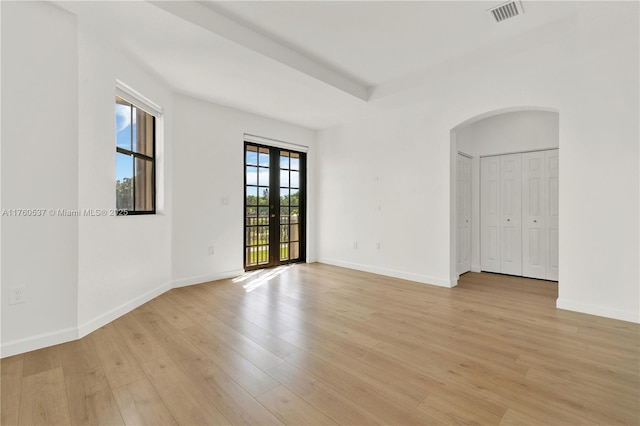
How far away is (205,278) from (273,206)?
1757 mm

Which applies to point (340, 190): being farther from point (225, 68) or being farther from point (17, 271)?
point (17, 271)

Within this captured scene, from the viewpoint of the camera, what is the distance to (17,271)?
226 centimetres

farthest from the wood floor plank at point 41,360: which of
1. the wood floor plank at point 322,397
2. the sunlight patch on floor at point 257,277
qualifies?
the sunlight patch on floor at point 257,277

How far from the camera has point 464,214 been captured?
510 cm

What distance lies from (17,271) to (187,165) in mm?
2299

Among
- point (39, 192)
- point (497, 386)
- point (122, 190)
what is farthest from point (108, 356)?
point (497, 386)

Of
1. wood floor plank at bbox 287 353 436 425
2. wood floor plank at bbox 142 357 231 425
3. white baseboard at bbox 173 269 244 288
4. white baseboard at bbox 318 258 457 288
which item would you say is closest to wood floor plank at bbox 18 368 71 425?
wood floor plank at bbox 142 357 231 425

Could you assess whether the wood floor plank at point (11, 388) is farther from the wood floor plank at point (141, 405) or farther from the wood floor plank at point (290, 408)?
the wood floor plank at point (290, 408)

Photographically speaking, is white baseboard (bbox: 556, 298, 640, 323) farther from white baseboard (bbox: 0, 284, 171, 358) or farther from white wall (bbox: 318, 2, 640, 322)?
white baseboard (bbox: 0, 284, 171, 358)

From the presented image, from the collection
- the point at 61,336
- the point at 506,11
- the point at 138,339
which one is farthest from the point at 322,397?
the point at 506,11

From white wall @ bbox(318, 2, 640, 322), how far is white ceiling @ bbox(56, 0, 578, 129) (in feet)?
1.38

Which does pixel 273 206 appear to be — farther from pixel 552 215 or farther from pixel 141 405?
pixel 552 215

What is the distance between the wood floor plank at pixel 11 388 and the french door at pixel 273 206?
315cm

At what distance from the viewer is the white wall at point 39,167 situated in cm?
222
